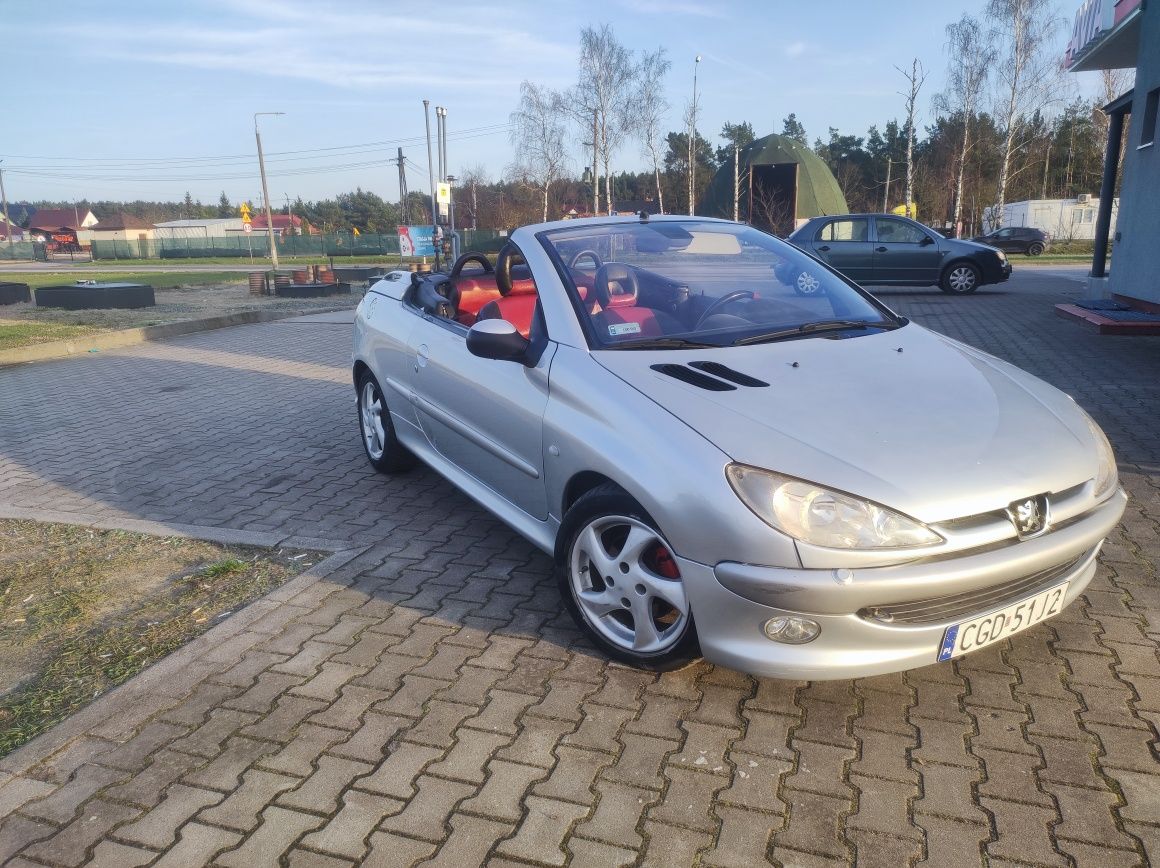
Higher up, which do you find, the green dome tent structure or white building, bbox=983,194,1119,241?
the green dome tent structure

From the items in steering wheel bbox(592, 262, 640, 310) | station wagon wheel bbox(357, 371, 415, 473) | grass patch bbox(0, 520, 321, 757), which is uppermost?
steering wheel bbox(592, 262, 640, 310)

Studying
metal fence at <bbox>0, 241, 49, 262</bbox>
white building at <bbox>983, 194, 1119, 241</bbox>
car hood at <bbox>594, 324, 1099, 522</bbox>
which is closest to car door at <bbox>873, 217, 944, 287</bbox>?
car hood at <bbox>594, 324, 1099, 522</bbox>

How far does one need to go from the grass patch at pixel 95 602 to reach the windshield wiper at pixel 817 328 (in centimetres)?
239

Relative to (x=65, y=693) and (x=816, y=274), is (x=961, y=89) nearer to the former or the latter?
(x=816, y=274)

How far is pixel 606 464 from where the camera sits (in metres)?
2.91

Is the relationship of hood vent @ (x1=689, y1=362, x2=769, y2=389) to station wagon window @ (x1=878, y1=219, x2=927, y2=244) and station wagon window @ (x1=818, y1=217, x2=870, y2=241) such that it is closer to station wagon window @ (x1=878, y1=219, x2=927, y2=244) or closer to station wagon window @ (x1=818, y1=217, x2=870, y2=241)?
station wagon window @ (x1=818, y1=217, x2=870, y2=241)

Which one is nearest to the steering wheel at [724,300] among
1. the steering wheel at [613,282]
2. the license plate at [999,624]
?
the steering wheel at [613,282]

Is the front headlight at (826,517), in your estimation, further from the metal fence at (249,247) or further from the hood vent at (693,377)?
the metal fence at (249,247)

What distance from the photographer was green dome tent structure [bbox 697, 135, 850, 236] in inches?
1671

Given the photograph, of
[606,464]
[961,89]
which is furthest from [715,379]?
[961,89]

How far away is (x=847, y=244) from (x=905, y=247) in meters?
1.14

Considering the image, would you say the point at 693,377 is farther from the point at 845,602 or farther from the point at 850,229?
the point at 850,229

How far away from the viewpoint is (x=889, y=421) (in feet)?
9.09

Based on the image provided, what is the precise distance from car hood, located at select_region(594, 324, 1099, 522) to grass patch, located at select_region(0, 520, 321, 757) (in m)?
2.09
